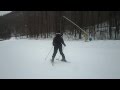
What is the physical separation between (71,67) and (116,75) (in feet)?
4.65

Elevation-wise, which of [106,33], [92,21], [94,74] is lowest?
[94,74]

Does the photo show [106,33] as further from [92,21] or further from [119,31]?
[92,21]

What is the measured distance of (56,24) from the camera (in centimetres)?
2114

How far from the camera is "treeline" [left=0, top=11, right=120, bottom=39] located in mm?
16641

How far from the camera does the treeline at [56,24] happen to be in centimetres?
1664

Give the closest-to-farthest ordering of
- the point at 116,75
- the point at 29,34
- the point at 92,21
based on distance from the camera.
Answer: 1. the point at 116,75
2. the point at 92,21
3. the point at 29,34

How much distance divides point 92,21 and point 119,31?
3.80 meters
